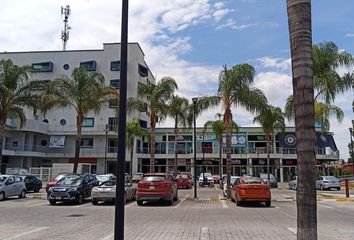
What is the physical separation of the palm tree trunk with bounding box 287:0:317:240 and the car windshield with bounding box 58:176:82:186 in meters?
19.0

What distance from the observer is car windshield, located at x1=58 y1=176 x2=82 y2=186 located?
22.5 meters

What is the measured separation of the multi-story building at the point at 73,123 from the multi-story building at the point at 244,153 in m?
5.93

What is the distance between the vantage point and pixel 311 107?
509 cm

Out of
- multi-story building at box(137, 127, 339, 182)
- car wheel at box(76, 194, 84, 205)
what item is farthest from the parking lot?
multi-story building at box(137, 127, 339, 182)

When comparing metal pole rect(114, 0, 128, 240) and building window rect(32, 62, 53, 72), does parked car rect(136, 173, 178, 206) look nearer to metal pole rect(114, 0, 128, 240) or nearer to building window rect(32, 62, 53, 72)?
metal pole rect(114, 0, 128, 240)

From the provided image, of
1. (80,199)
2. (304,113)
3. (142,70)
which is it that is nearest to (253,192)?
(80,199)

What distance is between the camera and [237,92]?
25844mm

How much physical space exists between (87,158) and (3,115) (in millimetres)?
32574

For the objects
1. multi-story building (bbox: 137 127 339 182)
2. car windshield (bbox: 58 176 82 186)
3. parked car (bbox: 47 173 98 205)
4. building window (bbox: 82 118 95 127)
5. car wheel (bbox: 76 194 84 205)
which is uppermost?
building window (bbox: 82 118 95 127)

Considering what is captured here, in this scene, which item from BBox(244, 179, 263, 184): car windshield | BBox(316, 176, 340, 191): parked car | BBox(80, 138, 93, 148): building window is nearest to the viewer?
BBox(244, 179, 263, 184): car windshield

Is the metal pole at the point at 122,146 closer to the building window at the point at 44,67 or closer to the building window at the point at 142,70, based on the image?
the building window at the point at 142,70

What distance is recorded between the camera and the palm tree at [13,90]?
28.2 meters

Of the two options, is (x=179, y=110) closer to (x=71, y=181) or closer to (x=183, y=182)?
(x=183, y=182)

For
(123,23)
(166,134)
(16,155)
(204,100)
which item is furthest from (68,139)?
(123,23)
